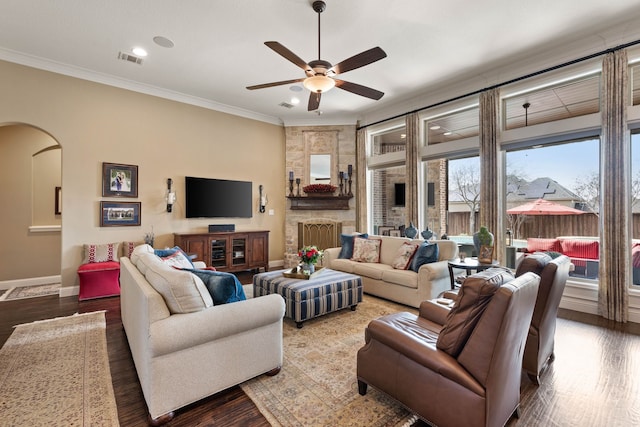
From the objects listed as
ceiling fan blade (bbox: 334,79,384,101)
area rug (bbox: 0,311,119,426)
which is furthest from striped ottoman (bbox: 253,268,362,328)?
ceiling fan blade (bbox: 334,79,384,101)

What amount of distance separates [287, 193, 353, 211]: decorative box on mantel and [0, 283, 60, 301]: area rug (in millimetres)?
4470

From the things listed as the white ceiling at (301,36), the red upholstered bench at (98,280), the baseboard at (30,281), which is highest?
the white ceiling at (301,36)

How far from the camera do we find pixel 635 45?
11.1 feet

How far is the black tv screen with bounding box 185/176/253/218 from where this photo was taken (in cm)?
559

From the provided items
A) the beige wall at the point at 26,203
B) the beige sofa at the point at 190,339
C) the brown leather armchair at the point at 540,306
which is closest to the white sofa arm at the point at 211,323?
the beige sofa at the point at 190,339

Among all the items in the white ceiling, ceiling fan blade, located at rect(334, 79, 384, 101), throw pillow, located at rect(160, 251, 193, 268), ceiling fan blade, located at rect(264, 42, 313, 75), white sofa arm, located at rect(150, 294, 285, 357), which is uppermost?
the white ceiling

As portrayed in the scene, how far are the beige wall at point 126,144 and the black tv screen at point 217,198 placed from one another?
0.15 m

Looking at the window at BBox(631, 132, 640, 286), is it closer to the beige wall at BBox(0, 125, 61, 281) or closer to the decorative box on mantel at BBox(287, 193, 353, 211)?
the decorative box on mantel at BBox(287, 193, 353, 211)

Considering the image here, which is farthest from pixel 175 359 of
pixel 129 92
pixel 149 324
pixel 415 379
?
pixel 129 92

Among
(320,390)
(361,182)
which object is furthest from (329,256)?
(320,390)

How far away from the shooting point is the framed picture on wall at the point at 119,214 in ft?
15.5

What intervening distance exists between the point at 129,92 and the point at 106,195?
5.89ft

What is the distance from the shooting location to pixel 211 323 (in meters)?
1.87

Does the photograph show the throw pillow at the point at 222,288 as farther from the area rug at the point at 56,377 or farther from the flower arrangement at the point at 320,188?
the flower arrangement at the point at 320,188
